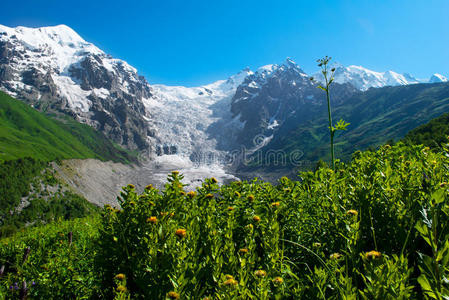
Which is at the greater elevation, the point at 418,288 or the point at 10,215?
the point at 418,288

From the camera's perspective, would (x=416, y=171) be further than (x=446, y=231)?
Yes

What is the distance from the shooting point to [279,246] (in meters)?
3.26

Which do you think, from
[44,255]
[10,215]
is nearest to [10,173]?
[10,215]

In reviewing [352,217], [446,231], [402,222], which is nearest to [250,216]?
[352,217]

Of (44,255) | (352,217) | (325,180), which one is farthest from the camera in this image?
(44,255)

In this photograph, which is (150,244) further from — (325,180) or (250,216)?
(325,180)

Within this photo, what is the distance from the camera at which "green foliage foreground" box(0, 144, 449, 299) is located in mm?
1893

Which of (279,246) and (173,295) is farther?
(279,246)

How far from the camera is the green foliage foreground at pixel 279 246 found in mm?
1893

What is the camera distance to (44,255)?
5.55 metres

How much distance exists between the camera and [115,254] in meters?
3.63

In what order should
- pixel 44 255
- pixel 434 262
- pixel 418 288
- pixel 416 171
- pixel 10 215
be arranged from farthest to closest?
1. pixel 10 215
2. pixel 44 255
3. pixel 416 171
4. pixel 418 288
5. pixel 434 262

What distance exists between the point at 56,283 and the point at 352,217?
3.94 metres

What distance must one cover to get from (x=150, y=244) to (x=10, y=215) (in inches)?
7185
